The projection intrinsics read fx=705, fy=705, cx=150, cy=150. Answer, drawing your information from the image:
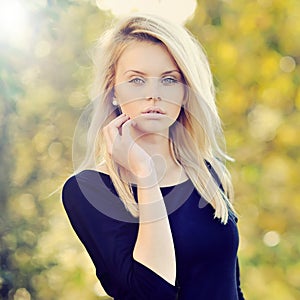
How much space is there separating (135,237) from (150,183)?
0.34ft

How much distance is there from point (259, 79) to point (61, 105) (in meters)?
0.85

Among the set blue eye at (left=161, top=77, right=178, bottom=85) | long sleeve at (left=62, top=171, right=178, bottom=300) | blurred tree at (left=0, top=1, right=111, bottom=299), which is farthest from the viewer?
blurred tree at (left=0, top=1, right=111, bottom=299)

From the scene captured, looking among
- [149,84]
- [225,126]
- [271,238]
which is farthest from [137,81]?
[271,238]

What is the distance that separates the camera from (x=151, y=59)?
127 centimetres

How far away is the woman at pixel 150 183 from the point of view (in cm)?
120

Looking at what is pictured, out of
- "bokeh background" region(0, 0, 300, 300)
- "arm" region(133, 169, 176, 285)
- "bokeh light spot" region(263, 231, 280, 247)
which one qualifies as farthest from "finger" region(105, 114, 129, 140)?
"bokeh light spot" region(263, 231, 280, 247)

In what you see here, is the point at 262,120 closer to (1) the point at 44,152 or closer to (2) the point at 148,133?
(1) the point at 44,152

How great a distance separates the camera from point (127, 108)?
1.31m

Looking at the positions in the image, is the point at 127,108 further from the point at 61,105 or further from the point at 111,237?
the point at 61,105

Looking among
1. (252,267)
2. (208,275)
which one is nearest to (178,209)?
(208,275)

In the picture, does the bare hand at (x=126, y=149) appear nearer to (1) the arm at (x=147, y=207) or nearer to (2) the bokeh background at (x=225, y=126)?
(1) the arm at (x=147, y=207)

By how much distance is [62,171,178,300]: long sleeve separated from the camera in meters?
1.18

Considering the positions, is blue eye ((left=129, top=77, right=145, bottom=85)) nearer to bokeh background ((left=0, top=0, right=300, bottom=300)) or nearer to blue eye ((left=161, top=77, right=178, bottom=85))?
blue eye ((left=161, top=77, right=178, bottom=85))

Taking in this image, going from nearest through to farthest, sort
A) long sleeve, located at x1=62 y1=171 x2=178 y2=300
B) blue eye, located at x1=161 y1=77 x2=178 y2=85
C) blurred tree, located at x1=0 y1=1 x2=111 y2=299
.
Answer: long sleeve, located at x1=62 y1=171 x2=178 y2=300
blue eye, located at x1=161 y1=77 x2=178 y2=85
blurred tree, located at x1=0 y1=1 x2=111 y2=299
